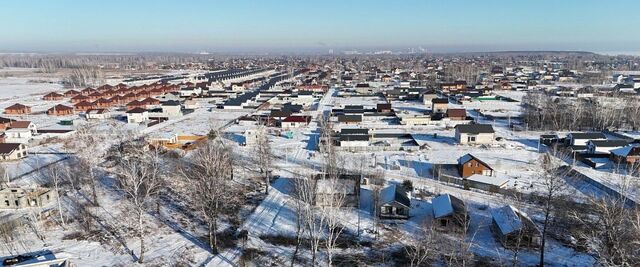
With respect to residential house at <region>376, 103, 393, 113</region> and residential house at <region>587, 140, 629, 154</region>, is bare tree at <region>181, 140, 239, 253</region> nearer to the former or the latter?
residential house at <region>587, 140, 629, 154</region>

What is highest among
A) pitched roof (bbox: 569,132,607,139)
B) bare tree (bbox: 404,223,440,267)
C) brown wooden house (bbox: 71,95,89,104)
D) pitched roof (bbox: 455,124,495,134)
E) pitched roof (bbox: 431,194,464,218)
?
brown wooden house (bbox: 71,95,89,104)

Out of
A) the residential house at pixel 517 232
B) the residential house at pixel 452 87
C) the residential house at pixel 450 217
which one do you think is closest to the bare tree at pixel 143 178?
the residential house at pixel 450 217

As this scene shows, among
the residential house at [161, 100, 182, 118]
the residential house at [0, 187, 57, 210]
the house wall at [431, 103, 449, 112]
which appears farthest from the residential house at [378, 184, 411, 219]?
the residential house at [161, 100, 182, 118]

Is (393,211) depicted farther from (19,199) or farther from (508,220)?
(19,199)

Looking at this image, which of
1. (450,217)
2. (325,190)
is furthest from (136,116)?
(450,217)

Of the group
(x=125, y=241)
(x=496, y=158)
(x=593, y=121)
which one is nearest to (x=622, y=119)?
(x=593, y=121)

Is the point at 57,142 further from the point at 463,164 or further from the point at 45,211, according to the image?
the point at 463,164

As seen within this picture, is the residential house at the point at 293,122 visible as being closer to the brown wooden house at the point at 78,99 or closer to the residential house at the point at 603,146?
the residential house at the point at 603,146

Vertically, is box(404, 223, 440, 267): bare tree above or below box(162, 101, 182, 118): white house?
below
